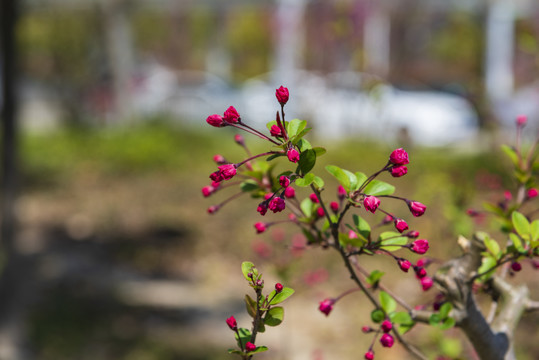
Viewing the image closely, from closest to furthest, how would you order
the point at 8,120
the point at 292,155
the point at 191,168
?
the point at 292,155 → the point at 8,120 → the point at 191,168

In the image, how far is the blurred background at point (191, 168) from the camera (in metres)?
3.61

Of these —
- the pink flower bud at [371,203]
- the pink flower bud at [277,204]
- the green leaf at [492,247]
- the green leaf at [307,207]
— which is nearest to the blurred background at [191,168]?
the green leaf at [492,247]

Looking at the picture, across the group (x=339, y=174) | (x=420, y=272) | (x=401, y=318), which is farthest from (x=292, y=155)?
(x=401, y=318)

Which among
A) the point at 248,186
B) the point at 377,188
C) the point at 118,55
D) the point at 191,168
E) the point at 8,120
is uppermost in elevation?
the point at 118,55

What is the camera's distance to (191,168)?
838 cm

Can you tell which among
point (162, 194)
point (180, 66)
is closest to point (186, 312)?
point (162, 194)

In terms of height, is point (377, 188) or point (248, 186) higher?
point (248, 186)

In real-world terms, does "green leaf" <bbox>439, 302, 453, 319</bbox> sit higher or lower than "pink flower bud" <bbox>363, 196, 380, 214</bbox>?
lower

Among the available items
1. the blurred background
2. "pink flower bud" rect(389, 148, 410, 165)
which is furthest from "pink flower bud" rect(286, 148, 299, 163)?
the blurred background

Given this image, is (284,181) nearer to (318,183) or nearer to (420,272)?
(318,183)

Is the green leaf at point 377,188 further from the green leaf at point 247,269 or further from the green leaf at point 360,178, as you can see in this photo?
the green leaf at point 247,269

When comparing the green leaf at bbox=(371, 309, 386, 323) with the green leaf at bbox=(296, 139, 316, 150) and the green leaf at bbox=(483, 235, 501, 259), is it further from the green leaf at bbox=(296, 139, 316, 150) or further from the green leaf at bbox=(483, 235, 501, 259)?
the green leaf at bbox=(296, 139, 316, 150)

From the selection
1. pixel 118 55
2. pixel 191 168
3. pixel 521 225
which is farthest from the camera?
pixel 118 55

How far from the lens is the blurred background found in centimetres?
361
